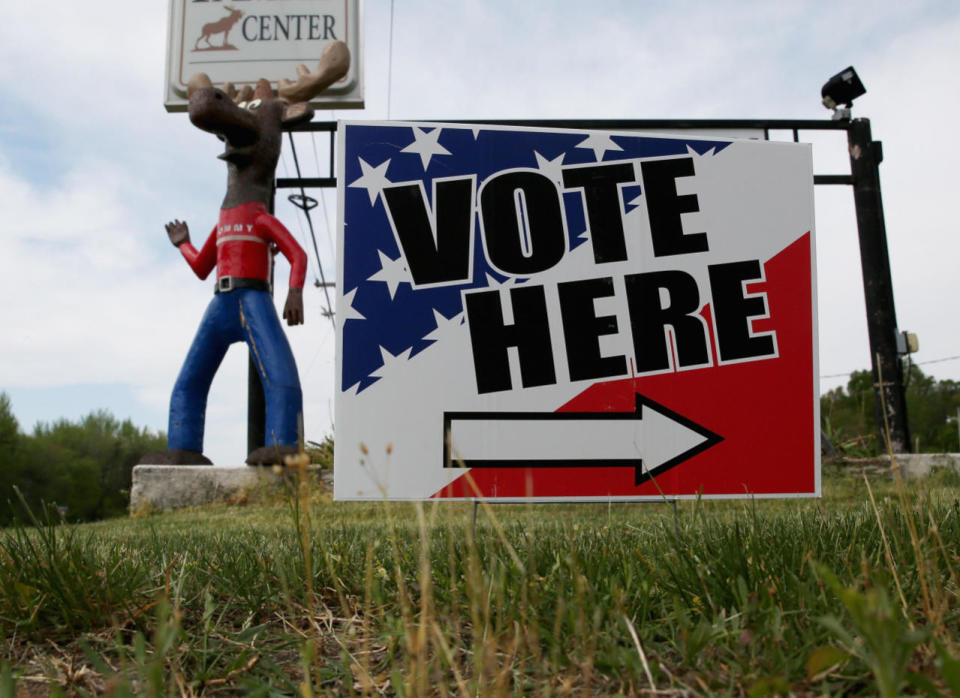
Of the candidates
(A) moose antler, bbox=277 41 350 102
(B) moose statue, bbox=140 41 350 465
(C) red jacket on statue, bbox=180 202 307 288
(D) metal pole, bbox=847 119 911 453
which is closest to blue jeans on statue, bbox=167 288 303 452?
(B) moose statue, bbox=140 41 350 465

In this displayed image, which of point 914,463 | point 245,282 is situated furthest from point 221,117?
point 914,463

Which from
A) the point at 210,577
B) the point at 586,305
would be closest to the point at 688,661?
the point at 210,577

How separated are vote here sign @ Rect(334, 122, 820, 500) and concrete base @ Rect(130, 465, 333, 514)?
18.4ft

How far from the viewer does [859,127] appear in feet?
33.4

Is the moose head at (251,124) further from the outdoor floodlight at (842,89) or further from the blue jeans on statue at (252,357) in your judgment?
the outdoor floodlight at (842,89)

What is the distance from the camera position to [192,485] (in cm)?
830

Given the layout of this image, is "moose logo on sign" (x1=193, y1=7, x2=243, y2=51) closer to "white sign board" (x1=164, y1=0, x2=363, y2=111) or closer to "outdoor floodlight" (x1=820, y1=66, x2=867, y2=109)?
"white sign board" (x1=164, y1=0, x2=363, y2=111)

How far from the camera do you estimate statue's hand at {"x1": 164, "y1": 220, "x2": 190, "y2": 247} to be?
8.99 meters

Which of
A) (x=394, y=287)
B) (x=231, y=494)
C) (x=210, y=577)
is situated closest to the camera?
(x=210, y=577)

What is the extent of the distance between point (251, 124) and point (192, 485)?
3996 millimetres

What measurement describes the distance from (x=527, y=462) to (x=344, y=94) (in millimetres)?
8330

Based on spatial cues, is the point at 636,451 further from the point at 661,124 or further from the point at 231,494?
the point at 661,124

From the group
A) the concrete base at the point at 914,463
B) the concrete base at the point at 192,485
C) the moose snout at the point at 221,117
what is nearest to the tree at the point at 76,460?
the concrete base at the point at 192,485

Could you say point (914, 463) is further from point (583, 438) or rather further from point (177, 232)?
point (177, 232)
